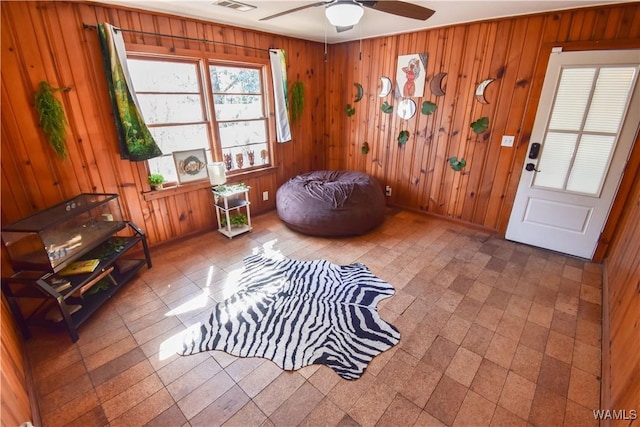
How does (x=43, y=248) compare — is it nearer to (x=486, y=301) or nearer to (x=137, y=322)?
(x=137, y=322)

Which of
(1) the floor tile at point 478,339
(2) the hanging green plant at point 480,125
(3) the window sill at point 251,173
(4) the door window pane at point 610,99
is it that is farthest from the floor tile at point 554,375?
(3) the window sill at point 251,173

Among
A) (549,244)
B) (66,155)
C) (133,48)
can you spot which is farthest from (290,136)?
(549,244)

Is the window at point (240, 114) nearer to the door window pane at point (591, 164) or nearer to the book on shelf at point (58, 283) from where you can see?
the book on shelf at point (58, 283)

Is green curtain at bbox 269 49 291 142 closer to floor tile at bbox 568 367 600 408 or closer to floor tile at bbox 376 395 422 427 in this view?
floor tile at bbox 376 395 422 427

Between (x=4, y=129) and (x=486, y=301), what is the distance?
3855 millimetres

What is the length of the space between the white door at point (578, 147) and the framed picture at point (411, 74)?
127 centimetres

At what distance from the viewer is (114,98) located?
2508 millimetres

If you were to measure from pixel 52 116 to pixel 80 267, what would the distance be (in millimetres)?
1169

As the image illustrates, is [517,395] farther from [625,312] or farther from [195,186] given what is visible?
[195,186]

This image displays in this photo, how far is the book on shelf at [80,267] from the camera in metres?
2.12

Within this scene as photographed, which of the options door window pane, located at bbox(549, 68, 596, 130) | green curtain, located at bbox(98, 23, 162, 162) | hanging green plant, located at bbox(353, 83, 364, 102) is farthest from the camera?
hanging green plant, located at bbox(353, 83, 364, 102)

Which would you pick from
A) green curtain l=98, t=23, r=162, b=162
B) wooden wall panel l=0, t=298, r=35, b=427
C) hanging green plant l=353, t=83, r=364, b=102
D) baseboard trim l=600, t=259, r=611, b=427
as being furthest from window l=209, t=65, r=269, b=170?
baseboard trim l=600, t=259, r=611, b=427

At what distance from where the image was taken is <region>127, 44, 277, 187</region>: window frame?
2.75m

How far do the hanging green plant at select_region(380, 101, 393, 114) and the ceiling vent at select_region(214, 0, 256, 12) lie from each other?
2.05 m
